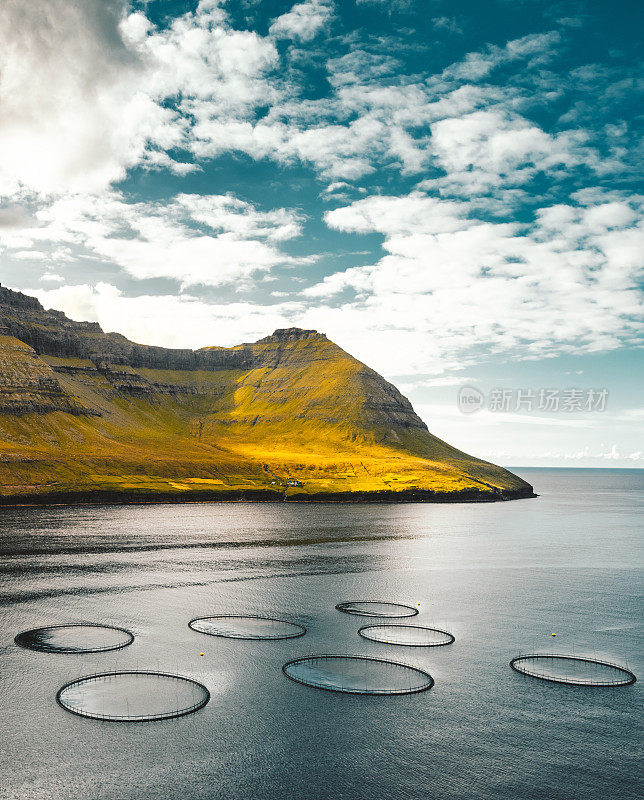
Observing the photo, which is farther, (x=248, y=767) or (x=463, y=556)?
(x=463, y=556)

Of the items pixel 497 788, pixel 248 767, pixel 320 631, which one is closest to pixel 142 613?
pixel 320 631

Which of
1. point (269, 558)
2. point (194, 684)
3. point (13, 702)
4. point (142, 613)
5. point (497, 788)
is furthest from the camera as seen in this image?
point (269, 558)

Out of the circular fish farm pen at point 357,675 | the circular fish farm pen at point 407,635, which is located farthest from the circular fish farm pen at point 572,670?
the circular fish farm pen at point 357,675

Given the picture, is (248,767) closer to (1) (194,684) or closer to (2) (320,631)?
(1) (194,684)

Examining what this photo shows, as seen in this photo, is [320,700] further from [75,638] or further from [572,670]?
[75,638]

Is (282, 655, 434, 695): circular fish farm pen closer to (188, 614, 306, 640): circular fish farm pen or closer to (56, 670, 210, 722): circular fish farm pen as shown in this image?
(188, 614, 306, 640): circular fish farm pen

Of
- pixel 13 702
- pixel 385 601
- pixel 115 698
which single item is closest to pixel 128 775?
pixel 115 698

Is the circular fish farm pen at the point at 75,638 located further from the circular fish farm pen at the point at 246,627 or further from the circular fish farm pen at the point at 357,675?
the circular fish farm pen at the point at 357,675

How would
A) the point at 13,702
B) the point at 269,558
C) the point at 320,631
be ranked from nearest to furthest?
1. the point at 13,702
2. the point at 320,631
3. the point at 269,558

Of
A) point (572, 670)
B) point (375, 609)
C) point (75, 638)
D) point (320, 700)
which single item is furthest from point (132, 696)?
point (572, 670)
